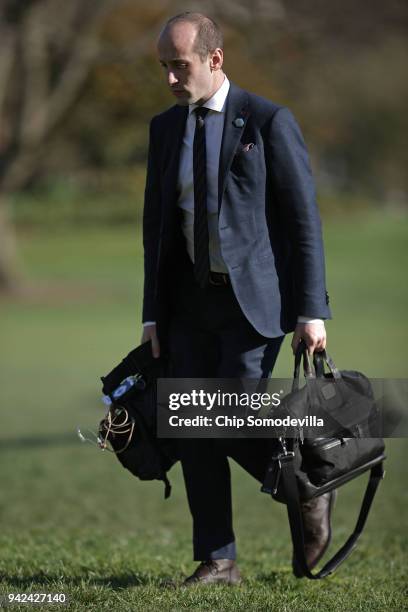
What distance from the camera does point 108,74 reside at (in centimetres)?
2548

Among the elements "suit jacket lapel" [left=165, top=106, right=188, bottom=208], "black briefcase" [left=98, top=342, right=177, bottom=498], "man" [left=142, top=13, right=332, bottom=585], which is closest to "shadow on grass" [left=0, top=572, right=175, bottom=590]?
"man" [left=142, top=13, right=332, bottom=585]

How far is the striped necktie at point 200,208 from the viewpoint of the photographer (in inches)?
160

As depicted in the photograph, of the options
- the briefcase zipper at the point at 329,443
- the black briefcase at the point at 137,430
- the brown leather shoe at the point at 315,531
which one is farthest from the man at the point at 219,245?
the brown leather shoe at the point at 315,531

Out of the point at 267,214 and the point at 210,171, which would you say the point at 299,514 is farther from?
the point at 210,171

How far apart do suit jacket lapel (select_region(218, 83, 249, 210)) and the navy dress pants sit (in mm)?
424

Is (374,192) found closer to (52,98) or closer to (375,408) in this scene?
(52,98)

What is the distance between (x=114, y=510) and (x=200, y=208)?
365 cm

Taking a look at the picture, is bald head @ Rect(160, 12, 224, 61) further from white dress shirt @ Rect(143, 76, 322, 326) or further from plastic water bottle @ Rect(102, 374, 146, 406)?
plastic water bottle @ Rect(102, 374, 146, 406)

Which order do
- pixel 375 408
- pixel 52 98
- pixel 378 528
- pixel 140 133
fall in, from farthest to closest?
pixel 140 133 → pixel 52 98 → pixel 378 528 → pixel 375 408

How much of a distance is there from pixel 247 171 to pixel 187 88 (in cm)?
37

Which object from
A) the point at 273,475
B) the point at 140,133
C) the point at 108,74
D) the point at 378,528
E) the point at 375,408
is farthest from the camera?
the point at 140,133

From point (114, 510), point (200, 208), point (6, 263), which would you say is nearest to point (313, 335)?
point (200, 208)

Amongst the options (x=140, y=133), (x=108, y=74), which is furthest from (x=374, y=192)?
(x=108, y=74)

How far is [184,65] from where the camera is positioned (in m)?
3.94
